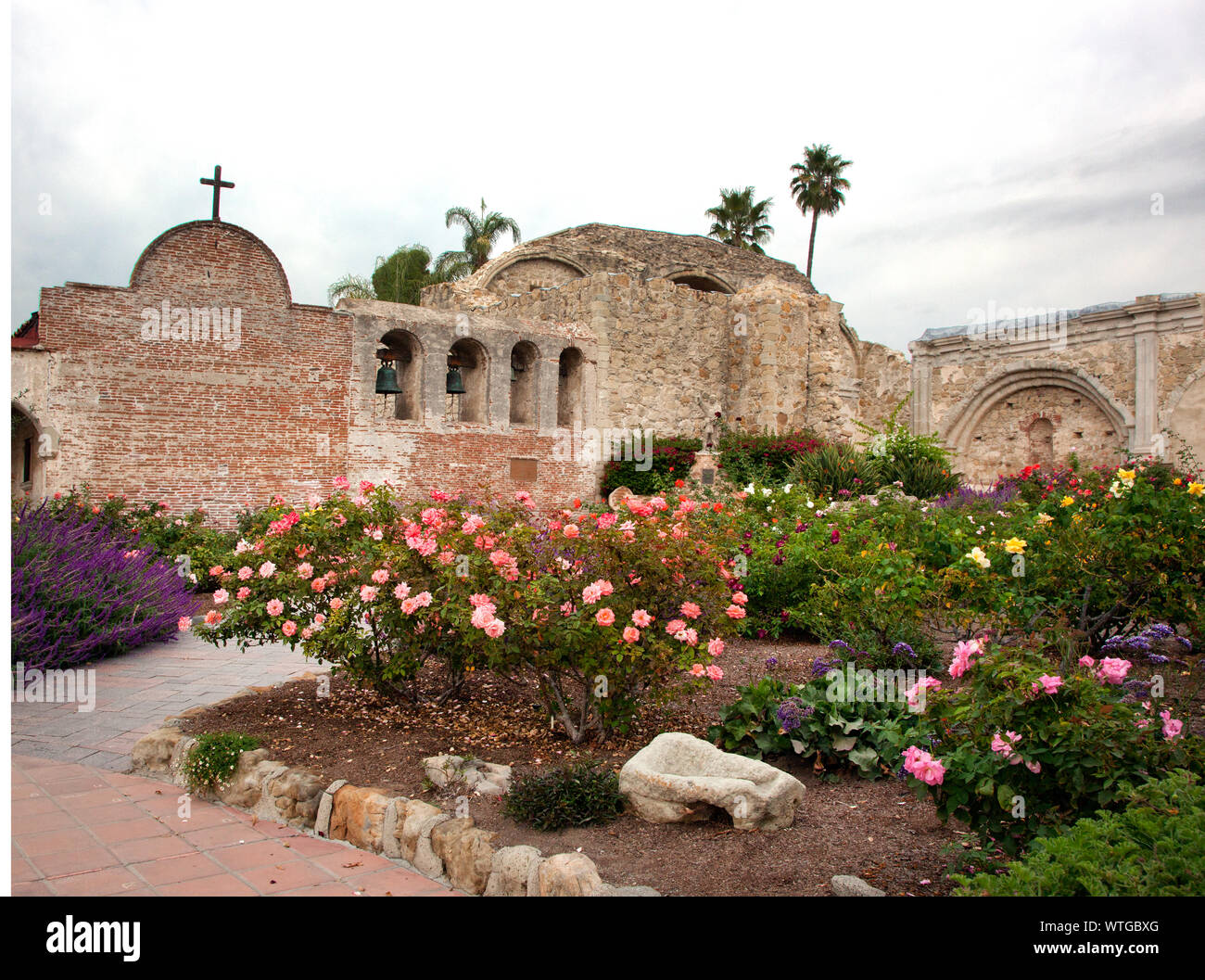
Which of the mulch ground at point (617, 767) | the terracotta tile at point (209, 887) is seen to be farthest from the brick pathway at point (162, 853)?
the mulch ground at point (617, 767)

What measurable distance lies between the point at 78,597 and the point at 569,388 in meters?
11.4

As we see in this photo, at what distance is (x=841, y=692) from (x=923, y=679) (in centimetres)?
157

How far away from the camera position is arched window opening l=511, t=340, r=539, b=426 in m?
16.8

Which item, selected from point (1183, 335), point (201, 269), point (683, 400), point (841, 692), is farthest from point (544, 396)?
point (1183, 335)

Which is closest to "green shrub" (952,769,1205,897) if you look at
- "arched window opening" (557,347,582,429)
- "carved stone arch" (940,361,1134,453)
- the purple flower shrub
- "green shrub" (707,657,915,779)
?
"green shrub" (707,657,915,779)

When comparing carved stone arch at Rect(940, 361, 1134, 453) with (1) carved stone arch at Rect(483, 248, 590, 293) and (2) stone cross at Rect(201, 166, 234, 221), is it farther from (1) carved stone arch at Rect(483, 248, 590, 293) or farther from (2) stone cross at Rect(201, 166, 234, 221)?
(2) stone cross at Rect(201, 166, 234, 221)

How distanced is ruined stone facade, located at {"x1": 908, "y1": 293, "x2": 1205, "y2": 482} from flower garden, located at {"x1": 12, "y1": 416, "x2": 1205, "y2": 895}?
14.1m

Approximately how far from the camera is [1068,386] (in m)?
20.5

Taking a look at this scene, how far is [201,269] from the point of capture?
1322cm

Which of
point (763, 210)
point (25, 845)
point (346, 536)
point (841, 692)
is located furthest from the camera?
point (763, 210)

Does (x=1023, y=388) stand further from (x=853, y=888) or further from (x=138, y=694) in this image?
(x=853, y=888)

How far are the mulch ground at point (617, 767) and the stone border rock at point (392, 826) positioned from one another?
156 millimetres

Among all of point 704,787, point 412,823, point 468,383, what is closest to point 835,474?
point 468,383

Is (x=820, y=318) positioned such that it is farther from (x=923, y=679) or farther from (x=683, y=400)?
(x=923, y=679)
